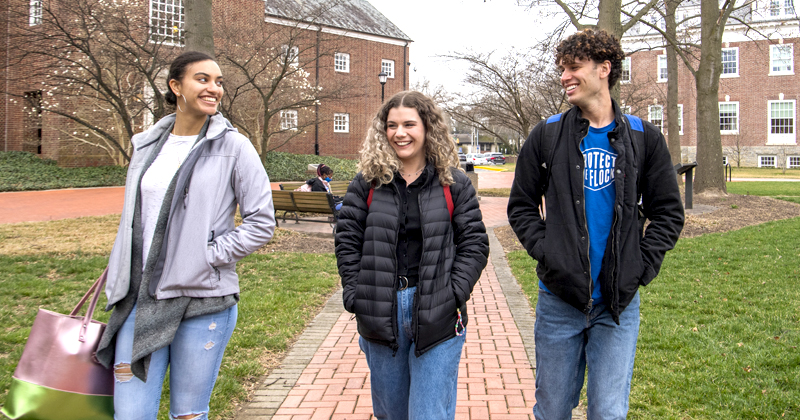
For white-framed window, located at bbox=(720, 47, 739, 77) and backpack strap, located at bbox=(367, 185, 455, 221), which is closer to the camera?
backpack strap, located at bbox=(367, 185, 455, 221)

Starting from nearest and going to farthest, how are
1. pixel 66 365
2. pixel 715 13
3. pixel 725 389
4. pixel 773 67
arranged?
pixel 66 365 < pixel 725 389 < pixel 715 13 < pixel 773 67

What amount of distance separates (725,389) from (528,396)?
4.05 ft

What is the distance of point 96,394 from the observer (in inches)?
86.4

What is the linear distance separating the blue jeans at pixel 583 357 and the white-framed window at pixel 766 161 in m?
45.0

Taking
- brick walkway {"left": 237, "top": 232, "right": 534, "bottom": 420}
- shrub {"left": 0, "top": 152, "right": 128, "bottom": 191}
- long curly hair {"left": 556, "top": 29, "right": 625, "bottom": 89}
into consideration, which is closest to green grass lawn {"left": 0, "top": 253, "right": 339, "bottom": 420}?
brick walkway {"left": 237, "top": 232, "right": 534, "bottom": 420}

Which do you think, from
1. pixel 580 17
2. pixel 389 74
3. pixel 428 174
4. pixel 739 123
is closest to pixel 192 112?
pixel 428 174

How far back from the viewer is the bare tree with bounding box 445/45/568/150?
15.7 metres

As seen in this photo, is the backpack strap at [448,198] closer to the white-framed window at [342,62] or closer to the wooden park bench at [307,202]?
the wooden park bench at [307,202]

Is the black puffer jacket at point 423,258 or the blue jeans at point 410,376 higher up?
the black puffer jacket at point 423,258

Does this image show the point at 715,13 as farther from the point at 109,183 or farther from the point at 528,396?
the point at 109,183

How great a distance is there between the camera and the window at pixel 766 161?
39938 millimetres

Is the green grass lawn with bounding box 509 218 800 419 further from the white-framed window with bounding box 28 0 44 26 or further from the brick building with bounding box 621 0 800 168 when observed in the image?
the brick building with bounding box 621 0 800 168

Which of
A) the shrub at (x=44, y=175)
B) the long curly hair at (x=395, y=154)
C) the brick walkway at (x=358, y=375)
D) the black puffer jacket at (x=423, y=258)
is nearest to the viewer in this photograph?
the black puffer jacket at (x=423, y=258)

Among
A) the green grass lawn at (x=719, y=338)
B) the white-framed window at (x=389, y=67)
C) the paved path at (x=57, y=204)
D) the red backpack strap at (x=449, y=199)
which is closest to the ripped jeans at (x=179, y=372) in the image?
the red backpack strap at (x=449, y=199)
